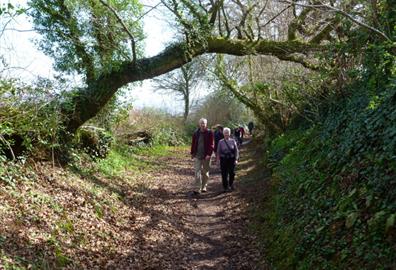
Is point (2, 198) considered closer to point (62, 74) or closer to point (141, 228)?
point (141, 228)

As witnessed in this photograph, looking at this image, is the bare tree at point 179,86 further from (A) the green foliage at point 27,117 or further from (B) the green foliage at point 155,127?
(A) the green foliage at point 27,117

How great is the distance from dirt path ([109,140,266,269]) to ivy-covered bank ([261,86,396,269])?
0.65m

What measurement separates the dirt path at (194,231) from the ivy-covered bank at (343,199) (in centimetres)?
65

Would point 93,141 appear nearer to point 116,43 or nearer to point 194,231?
point 116,43

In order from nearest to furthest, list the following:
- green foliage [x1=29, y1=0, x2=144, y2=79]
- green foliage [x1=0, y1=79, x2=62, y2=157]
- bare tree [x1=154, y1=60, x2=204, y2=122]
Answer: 1. green foliage [x1=0, y1=79, x2=62, y2=157]
2. green foliage [x1=29, y1=0, x2=144, y2=79]
3. bare tree [x1=154, y1=60, x2=204, y2=122]

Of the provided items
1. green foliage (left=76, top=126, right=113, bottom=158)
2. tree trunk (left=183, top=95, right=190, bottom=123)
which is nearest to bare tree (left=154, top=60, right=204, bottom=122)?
tree trunk (left=183, top=95, right=190, bottom=123)

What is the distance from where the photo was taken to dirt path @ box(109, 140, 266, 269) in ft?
21.5

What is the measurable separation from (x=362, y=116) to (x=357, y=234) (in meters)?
2.87

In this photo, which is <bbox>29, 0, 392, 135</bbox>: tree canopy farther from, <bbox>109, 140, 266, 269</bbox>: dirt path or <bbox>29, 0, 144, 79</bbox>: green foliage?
<bbox>109, 140, 266, 269</bbox>: dirt path

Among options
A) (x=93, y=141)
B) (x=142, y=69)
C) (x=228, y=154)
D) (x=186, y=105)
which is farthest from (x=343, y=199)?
(x=186, y=105)

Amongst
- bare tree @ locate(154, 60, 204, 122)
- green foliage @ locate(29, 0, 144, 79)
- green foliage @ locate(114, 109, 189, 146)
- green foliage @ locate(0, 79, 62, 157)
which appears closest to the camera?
green foliage @ locate(0, 79, 62, 157)

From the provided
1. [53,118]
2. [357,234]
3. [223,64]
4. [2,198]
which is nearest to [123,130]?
[223,64]

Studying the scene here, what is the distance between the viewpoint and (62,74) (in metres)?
10.8

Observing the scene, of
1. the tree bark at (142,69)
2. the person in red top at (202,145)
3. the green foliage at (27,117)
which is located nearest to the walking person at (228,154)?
the person in red top at (202,145)
